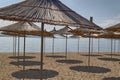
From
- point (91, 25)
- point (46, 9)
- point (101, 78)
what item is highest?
point (46, 9)

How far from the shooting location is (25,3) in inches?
191

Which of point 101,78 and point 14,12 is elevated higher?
point 14,12

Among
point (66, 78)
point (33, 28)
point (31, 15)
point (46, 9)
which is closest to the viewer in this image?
point (31, 15)

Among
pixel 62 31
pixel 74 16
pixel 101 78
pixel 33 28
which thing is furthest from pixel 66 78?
pixel 62 31

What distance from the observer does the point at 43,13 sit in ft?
15.1

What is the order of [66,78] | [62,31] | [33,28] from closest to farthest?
[33,28] → [66,78] → [62,31]

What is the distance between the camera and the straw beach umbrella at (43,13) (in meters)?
4.40

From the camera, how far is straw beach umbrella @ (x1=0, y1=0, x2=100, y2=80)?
173 inches

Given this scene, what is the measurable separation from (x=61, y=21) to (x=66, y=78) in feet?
17.5

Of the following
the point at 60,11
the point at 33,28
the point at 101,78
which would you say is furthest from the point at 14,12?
the point at 101,78

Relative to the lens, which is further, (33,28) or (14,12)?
(33,28)

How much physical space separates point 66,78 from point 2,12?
5.54 m

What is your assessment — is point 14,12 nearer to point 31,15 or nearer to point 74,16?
Result: point 31,15

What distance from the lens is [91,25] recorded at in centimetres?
482
